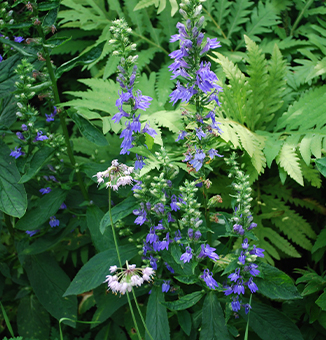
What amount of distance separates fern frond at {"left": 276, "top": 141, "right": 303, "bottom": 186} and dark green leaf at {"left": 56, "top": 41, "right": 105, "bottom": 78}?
1543mm

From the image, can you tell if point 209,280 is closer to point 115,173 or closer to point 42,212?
point 115,173

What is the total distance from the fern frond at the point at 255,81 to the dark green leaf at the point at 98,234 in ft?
4.89

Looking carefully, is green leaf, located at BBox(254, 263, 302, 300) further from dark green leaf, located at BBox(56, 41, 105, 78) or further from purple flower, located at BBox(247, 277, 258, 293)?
dark green leaf, located at BBox(56, 41, 105, 78)

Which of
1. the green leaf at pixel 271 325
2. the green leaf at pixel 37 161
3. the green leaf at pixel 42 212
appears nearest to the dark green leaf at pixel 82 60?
the green leaf at pixel 37 161

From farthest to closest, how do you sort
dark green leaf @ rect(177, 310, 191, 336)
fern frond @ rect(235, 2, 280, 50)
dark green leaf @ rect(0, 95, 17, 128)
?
fern frond @ rect(235, 2, 280, 50), dark green leaf @ rect(0, 95, 17, 128), dark green leaf @ rect(177, 310, 191, 336)

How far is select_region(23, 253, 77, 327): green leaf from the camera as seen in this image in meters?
2.64

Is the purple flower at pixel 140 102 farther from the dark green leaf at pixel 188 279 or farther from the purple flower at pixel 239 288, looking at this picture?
the purple flower at pixel 239 288

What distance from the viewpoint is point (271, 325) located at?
6.85 feet

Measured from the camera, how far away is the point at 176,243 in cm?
200

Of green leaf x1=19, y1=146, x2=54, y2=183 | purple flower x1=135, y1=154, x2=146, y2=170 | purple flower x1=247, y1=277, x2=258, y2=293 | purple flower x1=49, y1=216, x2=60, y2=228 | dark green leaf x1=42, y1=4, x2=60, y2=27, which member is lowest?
purple flower x1=49, y1=216, x2=60, y2=228

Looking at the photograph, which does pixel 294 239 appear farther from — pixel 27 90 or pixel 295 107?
pixel 27 90

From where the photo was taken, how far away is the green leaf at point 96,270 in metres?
2.15

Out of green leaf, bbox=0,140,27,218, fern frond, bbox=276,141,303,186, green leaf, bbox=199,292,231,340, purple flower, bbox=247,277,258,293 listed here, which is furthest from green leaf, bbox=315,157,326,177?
green leaf, bbox=0,140,27,218

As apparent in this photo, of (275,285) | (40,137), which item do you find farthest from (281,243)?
(40,137)
